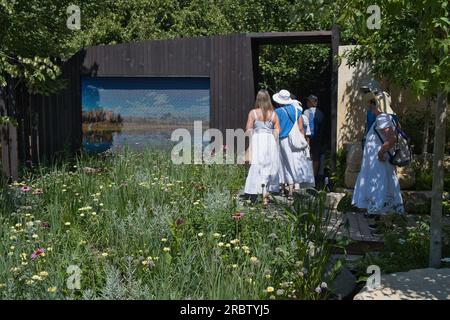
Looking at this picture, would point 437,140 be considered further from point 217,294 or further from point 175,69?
point 175,69

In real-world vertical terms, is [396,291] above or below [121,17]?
below

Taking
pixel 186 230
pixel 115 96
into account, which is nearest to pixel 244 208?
pixel 186 230

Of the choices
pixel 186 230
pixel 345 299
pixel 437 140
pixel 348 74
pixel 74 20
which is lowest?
pixel 345 299

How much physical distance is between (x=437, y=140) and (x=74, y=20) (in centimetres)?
651

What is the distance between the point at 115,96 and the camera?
11070mm

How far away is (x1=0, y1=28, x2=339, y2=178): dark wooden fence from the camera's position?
34.7 ft

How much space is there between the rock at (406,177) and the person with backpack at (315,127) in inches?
97.4

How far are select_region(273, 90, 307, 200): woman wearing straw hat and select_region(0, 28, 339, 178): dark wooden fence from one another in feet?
6.92
